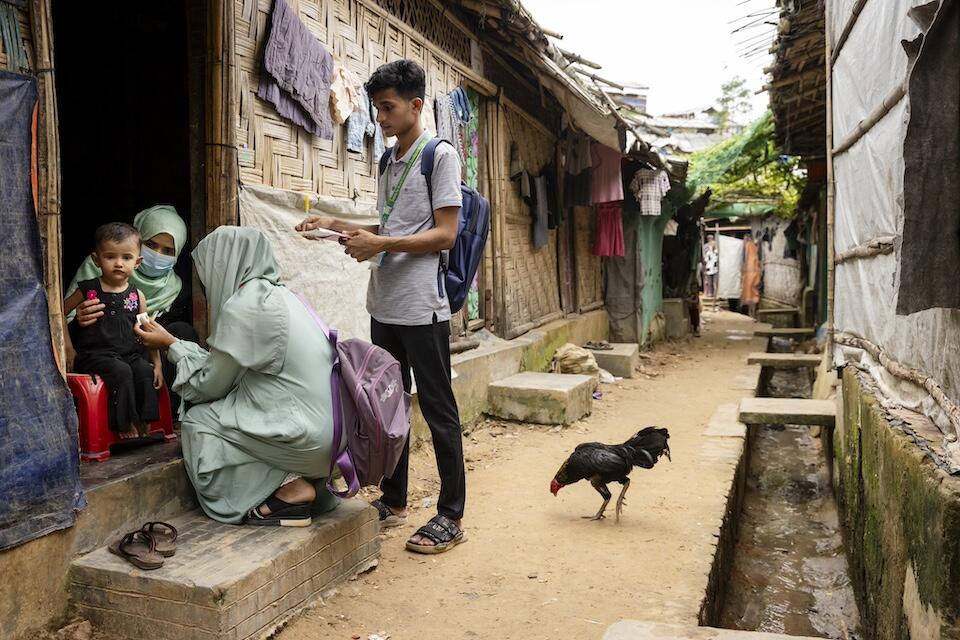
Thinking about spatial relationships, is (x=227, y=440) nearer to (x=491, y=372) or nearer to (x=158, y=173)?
(x=158, y=173)

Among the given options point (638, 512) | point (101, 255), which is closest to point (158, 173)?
point (101, 255)

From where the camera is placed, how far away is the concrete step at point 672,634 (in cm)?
231

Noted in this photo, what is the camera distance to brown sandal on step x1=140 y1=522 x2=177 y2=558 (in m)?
2.77

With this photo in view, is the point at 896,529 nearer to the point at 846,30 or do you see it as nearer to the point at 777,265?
the point at 846,30

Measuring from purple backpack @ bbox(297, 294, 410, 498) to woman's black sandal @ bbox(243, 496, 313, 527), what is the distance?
0.22 metres

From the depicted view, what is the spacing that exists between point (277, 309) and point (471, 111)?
201 inches

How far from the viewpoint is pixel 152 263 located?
394 centimetres

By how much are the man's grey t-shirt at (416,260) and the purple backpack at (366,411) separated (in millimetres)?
335

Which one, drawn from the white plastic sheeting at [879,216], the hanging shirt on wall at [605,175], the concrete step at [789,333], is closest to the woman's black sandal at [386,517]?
the white plastic sheeting at [879,216]

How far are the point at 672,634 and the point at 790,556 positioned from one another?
394 centimetres

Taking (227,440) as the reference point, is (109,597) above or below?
below

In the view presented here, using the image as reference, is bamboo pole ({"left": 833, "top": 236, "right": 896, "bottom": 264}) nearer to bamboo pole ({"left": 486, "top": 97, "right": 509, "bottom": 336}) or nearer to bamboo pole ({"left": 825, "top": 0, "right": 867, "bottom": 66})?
bamboo pole ({"left": 825, "top": 0, "right": 867, "bottom": 66})

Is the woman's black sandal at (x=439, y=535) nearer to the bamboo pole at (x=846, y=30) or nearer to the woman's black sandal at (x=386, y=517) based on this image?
the woman's black sandal at (x=386, y=517)

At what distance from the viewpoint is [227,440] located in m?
3.14
